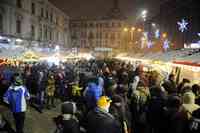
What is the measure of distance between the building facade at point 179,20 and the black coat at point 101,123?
1224 inches

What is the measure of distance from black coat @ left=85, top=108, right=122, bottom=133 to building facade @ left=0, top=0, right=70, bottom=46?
99.9 ft

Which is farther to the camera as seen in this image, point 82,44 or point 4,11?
point 82,44

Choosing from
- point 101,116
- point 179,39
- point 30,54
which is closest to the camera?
point 101,116

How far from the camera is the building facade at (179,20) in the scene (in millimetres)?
34344

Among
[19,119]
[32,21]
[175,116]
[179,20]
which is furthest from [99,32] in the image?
[175,116]

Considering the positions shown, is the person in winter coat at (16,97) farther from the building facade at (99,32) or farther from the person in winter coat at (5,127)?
the building facade at (99,32)

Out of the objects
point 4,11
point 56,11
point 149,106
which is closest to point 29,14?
point 4,11

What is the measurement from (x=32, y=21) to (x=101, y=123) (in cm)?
4437

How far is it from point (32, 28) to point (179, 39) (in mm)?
24213

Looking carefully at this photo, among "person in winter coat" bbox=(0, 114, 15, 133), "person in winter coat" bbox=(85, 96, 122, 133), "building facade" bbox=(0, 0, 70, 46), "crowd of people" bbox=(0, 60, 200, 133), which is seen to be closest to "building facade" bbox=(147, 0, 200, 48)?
"building facade" bbox=(0, 0, 70, 46)

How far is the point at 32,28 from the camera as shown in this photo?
46.1 metres

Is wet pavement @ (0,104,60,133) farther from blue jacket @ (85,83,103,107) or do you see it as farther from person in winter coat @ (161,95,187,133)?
person in winter coat @ (161,95,187,133)

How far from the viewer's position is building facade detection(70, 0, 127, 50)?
97.8 meters

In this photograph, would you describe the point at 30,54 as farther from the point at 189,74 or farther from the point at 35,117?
the point at 189,74
